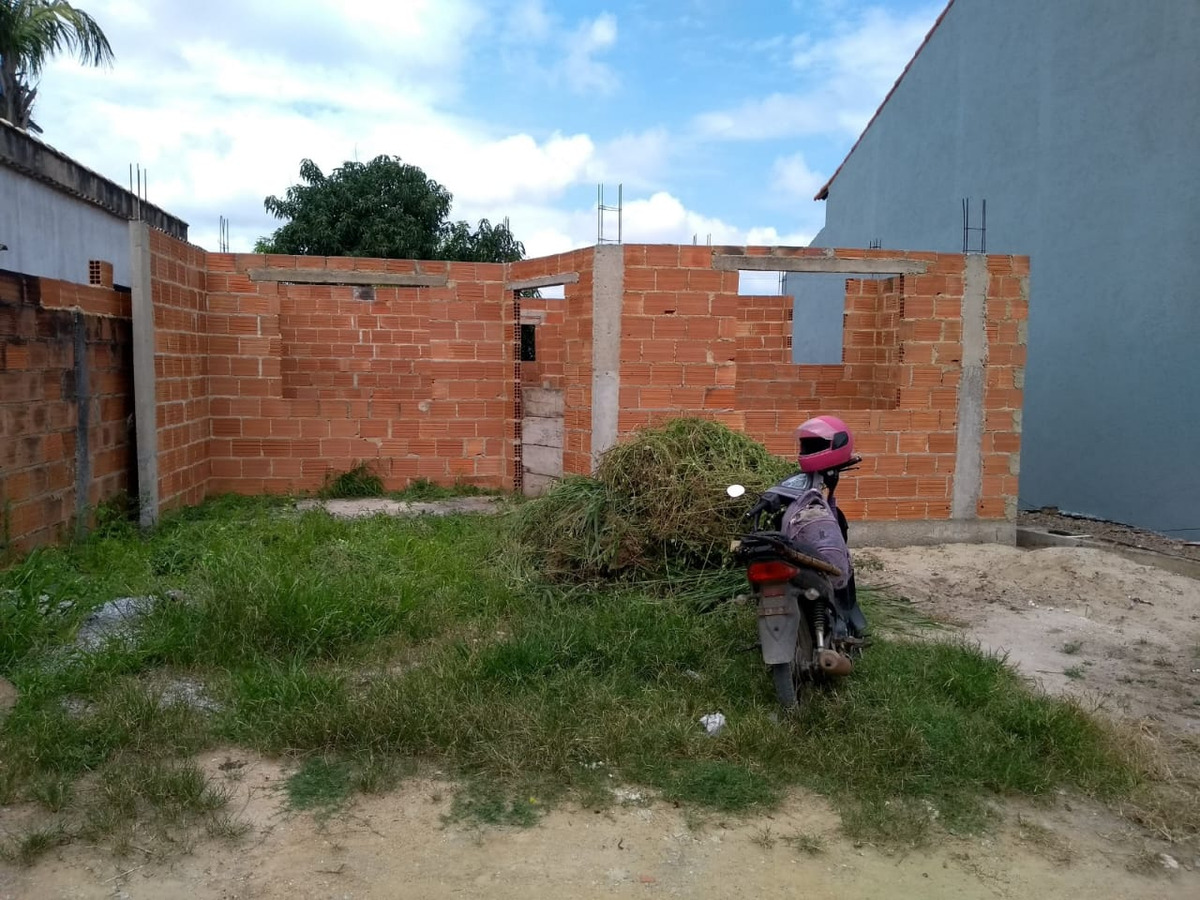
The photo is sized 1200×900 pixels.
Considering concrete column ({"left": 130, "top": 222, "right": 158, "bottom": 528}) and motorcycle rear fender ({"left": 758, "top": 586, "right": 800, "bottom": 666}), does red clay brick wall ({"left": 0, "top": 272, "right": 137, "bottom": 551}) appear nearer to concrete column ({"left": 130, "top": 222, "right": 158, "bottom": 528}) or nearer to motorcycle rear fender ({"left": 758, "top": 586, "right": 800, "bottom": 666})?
concrete column ({"left": 130, "top": 222, "right": 158, "bottom": 528})

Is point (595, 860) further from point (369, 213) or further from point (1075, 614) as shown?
point (369, 213)

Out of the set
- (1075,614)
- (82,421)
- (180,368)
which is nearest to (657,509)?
(1075,614)

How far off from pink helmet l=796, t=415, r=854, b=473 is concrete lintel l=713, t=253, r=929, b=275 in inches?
150

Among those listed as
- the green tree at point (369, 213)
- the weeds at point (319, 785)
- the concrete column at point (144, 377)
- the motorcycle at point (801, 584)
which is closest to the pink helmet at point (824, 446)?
the motorcycle at point (801, 584)

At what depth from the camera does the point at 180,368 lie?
7.98 meters

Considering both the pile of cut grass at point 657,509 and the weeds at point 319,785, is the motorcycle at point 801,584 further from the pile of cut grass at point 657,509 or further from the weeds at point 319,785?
the weeds at point 319,785

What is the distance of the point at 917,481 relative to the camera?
805 centimetres

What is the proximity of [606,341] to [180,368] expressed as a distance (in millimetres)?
3553

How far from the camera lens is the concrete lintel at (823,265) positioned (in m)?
7.75

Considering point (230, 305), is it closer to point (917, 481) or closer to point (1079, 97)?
point (917, 481)

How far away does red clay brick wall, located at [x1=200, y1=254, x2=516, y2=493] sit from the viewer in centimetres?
904

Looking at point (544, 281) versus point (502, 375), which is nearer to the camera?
point (544, 281)

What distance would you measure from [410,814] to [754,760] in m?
1.28

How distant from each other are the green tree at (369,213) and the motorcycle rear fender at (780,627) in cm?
1494
